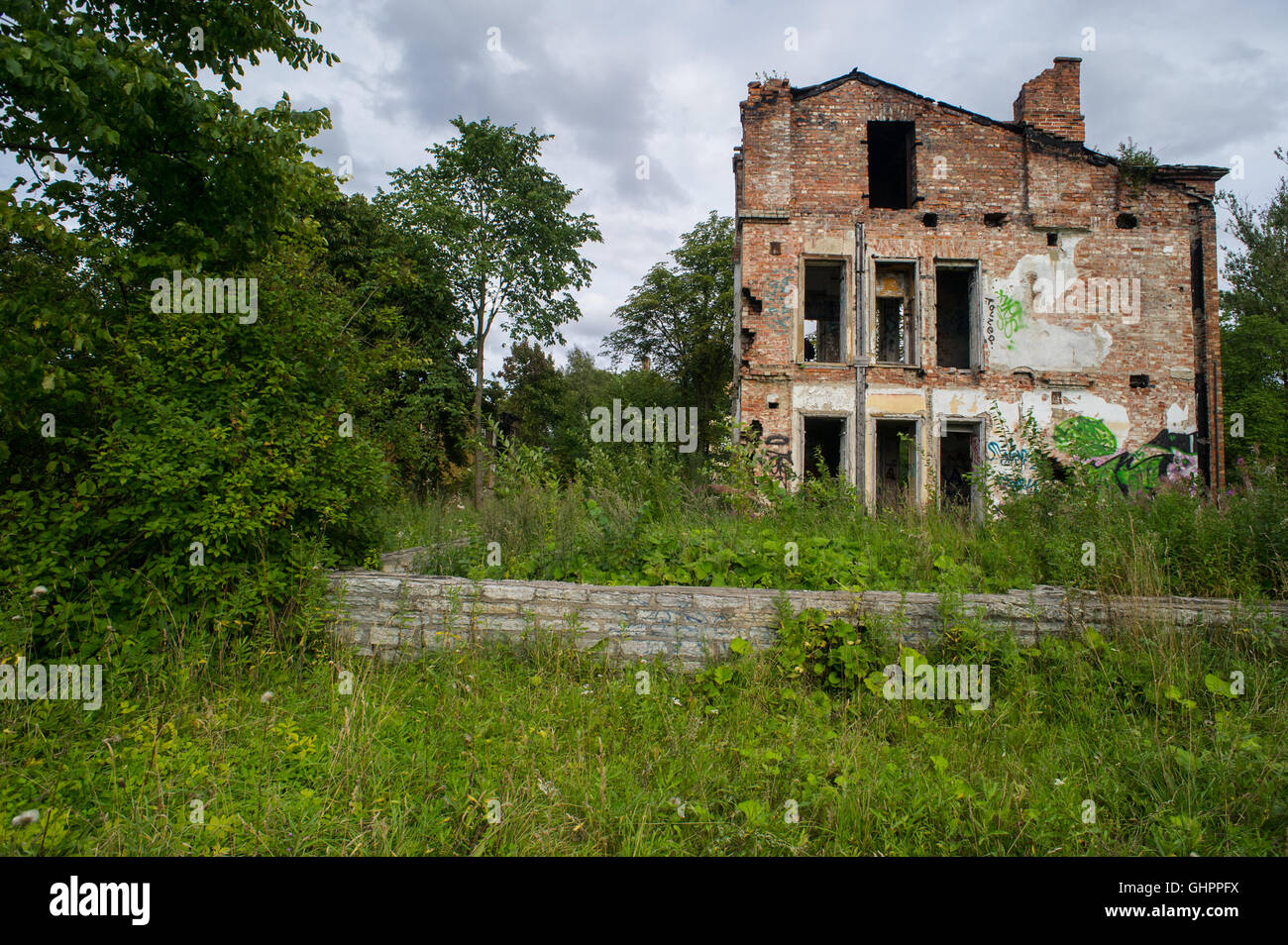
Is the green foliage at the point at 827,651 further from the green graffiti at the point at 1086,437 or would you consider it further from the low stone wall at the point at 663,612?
the green graffiti at the point at 1086,437

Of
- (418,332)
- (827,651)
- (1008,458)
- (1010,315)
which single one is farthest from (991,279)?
(418,332)

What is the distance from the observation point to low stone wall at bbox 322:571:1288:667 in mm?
4023

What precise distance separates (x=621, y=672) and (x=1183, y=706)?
3.33 m

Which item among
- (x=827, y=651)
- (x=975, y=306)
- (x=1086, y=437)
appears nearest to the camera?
(x=827, y=651)

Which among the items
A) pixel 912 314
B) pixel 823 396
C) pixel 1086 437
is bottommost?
pixel 1086 437

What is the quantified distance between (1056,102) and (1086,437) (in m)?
7.02

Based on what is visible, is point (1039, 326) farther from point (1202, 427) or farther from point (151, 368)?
point (151, 368)

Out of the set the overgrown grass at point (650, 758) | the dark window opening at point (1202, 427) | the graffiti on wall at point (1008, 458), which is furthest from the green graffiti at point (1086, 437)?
the overgrown grass at point (650, 758)

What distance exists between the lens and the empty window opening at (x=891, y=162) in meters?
12.5

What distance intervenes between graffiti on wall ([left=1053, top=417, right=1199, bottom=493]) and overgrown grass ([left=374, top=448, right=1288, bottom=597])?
606cm

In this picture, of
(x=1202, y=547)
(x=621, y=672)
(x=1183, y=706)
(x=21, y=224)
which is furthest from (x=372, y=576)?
(x=1202, y=547)

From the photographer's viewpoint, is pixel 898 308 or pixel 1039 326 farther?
pixel 898 308

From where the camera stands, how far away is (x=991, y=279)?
11.9 metres

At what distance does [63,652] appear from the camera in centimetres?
340
